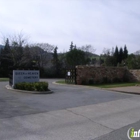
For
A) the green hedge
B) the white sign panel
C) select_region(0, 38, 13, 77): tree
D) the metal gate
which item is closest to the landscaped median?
the green hedge

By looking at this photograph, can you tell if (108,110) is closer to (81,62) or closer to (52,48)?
(81,62)

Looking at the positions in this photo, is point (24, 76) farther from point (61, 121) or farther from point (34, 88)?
point (61, 121)

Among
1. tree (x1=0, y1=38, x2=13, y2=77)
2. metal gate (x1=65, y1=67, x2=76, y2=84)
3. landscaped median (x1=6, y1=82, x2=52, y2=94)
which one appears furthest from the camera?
tree (x1=0, y1=38, x2=13, y2=77)

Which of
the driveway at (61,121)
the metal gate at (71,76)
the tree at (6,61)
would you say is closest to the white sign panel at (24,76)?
the metal gate at (71,76)

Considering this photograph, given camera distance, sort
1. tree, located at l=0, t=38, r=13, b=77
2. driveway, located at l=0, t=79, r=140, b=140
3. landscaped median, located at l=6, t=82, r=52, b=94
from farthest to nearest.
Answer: tree, located at l=0, t=38, r=13, b=77
landscaped median, located at l=6, t=82, r=52, b=94
driveway, located at l=0, t=79, r=140, b=140

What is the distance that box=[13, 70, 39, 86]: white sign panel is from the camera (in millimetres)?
16802

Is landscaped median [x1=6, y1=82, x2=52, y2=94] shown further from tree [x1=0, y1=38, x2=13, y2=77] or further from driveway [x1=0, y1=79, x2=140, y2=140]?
tree [x1=0, y1=38, x2=13, y2=77]

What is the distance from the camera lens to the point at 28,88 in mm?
14891

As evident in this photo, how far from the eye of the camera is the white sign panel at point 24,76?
→ 661 inches

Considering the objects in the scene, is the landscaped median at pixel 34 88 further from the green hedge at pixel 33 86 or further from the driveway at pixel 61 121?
the driveway at pixel 61 121

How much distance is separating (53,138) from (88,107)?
4633 mm

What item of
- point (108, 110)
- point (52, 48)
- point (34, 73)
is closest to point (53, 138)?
point (108, 110)

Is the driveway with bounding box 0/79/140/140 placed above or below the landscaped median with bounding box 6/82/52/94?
below

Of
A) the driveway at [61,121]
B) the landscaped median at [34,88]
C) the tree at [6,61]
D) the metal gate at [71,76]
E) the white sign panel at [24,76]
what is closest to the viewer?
the driveway at [61,121]
